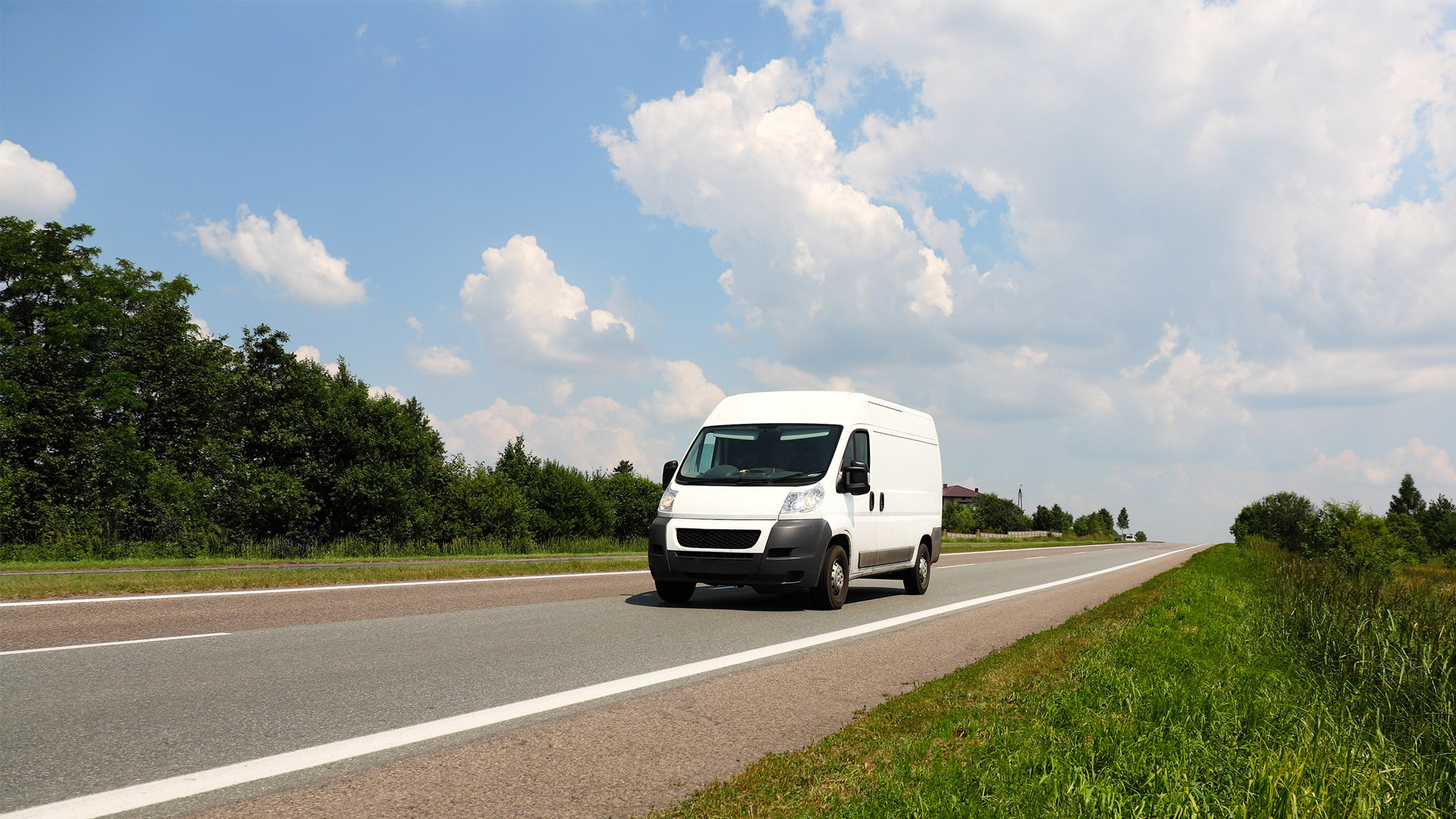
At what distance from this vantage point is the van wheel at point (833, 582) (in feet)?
33.6

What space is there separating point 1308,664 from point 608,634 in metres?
6.57

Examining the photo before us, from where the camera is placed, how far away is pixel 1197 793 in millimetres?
3584

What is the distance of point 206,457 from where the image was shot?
38.5 metres

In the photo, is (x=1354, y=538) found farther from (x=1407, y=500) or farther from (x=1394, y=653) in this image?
(x=1407, y=500)

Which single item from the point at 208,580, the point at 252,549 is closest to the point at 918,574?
the point at 208,580

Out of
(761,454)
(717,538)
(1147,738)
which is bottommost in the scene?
(1147,738)

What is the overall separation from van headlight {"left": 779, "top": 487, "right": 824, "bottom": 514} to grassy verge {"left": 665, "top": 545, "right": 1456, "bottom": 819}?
296 centimetres

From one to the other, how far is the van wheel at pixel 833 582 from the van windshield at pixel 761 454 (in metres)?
0.98

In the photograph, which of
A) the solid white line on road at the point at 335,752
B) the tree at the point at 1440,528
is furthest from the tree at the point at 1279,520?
the solid white line on road at the point at 335,752

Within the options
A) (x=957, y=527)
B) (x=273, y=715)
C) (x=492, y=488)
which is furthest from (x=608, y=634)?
(x=957, y=527)

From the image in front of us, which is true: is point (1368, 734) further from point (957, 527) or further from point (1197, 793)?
point (957, 527)

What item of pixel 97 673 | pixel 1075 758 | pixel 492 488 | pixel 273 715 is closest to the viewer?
pixel 1075 758

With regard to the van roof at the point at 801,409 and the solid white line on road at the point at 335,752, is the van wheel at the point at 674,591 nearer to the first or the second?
the van roof at the point at 801,409

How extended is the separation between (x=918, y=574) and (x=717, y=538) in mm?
4722
